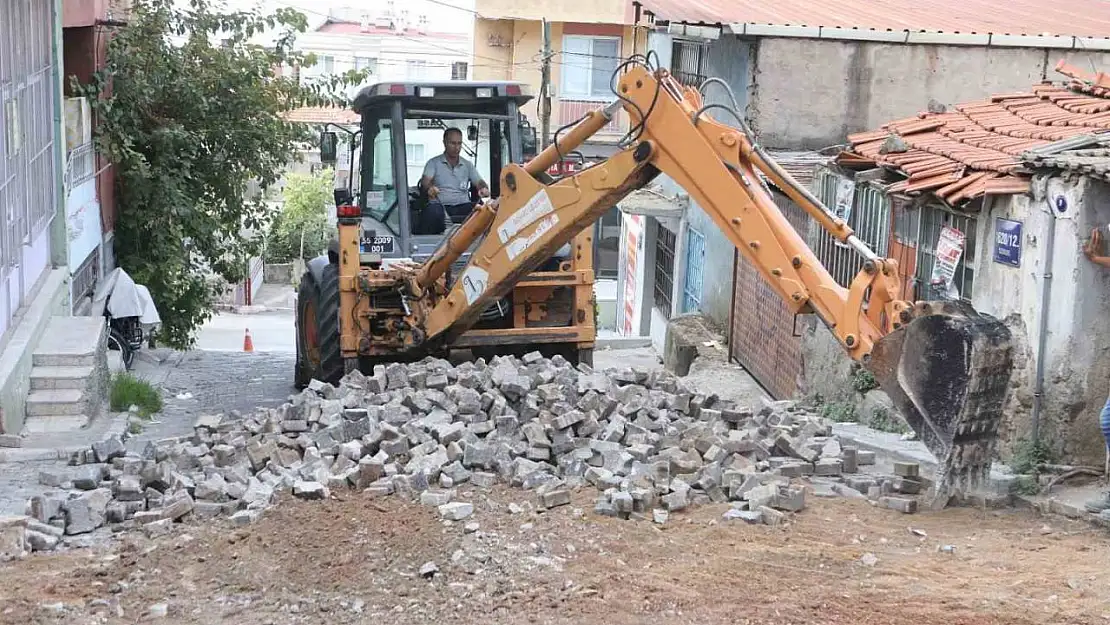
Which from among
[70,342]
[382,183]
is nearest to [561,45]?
[382,183]

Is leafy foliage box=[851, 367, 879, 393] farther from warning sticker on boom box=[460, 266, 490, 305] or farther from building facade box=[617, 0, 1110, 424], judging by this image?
warning sticker on boom box=[460, 266, 490, 305]

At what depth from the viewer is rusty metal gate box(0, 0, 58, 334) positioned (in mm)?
11508

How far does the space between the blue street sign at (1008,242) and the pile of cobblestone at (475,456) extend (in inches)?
66.0

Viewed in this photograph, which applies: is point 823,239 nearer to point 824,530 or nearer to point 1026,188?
point 1026,188

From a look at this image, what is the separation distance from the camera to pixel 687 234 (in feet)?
66.5

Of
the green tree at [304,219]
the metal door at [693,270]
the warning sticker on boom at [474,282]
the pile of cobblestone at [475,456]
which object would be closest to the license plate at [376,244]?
the warning sticker on boom at [474,282]

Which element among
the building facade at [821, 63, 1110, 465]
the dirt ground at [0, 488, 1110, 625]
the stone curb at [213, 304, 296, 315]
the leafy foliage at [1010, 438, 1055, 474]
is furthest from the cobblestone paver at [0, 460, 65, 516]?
the stone curb at [213, 304, 296, 315]

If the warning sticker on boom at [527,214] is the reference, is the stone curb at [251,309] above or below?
below

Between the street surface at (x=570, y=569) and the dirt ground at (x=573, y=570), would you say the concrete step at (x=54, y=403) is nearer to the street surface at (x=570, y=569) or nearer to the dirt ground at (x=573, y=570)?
the street surface at (x=570, y=569)

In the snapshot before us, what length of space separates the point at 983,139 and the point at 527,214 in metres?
3.71

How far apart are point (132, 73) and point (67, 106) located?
165 cm

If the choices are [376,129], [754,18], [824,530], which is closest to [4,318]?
[376,129]

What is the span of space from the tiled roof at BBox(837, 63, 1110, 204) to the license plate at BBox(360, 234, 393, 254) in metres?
4.04

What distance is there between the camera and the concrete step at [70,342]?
37.4ft
